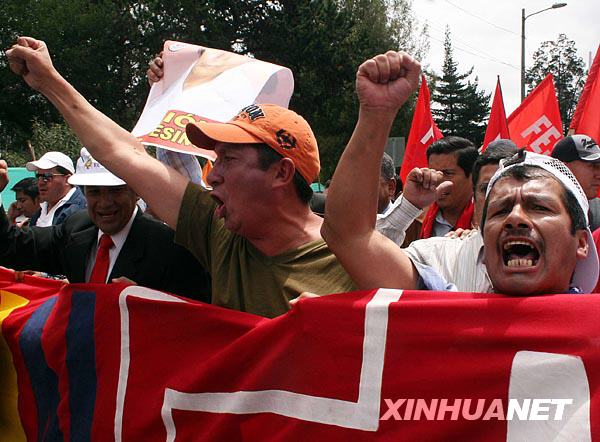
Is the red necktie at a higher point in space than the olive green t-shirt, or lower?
lower

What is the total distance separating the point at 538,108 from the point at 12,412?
5.49 m

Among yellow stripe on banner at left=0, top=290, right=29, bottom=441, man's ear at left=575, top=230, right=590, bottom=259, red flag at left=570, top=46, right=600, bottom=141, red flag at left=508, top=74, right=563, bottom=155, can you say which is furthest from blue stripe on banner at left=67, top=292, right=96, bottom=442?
red flag at left=508, top=74, right=563, bottom=155

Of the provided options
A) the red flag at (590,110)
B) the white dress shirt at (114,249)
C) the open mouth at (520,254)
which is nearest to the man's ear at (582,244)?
the open mouth at (520,254)

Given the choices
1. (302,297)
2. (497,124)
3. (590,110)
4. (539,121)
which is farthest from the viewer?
(539,121)

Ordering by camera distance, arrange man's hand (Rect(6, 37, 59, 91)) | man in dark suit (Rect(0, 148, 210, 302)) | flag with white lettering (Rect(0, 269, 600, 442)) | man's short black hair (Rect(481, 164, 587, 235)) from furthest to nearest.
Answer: man in dark suit (Rect(0, 148, 210, 302)) → man's hand (Rect(6, 37, 59, 91)) → man's short black hair (Rect(481, 164, 587, 235)) → flag with white lettering (Rect(0, 269, 600, 442))

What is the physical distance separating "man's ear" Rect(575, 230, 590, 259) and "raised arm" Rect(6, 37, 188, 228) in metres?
1.24

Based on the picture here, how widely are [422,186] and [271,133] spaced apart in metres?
0.66

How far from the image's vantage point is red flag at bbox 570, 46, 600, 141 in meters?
6.23

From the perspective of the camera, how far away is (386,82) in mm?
2006

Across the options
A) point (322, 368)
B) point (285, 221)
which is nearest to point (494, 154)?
point (285, 221)

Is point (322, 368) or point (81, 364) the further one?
point (81, 364)

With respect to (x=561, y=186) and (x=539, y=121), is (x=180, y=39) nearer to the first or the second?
(x=539, y=121)

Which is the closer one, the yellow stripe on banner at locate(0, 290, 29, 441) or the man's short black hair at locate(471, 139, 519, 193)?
the yellow stripe on banner at locate(0, 290, 29, 441)

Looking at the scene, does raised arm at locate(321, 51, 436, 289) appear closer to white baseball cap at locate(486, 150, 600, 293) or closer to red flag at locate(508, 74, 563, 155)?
white baseball cap at locate(486, 150, 600, 293)
